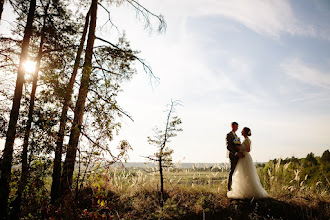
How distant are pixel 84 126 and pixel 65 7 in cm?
560

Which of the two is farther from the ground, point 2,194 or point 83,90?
point 83,90

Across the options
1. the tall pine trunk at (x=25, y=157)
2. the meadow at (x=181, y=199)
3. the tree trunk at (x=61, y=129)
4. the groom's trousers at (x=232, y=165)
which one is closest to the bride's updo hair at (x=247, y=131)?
the groom's trousers at (x=232, y=165)

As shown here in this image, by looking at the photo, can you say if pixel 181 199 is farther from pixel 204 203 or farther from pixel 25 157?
pixel 25 157

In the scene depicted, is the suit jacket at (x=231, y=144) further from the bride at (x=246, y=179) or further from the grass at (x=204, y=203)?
the grass at (x=204, y=203)

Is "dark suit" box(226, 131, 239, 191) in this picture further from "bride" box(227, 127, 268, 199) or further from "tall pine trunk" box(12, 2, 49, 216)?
"tall pine trunk" box(12, 2, 49, 216)

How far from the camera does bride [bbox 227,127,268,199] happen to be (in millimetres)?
6738

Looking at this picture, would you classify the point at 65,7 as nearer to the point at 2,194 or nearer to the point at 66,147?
the point at 66,147

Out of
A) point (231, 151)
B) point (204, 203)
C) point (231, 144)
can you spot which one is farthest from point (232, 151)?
point (204, 203)

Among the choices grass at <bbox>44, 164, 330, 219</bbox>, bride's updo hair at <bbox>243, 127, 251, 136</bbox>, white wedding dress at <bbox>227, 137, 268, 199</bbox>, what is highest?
bride's updo hair at <bbox>243, 127, 251, 136</bbox>

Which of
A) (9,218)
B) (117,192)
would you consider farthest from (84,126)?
(117,192)

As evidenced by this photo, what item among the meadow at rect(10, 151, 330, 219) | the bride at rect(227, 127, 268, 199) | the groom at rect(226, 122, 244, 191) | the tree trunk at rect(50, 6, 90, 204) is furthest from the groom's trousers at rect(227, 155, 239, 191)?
the tree trunk at rect(50, 6, 90, 204)

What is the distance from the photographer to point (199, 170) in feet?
29.1

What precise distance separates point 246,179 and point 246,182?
0.29 ft

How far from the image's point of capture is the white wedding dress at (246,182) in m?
6.73
